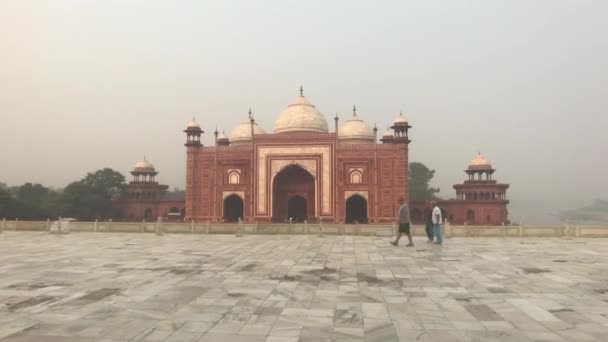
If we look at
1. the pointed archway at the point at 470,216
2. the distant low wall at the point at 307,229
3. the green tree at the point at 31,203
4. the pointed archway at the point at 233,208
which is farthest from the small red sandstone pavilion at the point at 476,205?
the green tree at the point at 31,203

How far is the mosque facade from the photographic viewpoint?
94.6ft

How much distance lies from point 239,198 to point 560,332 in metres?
28.7

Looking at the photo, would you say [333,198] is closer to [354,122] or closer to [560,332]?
[354,122]

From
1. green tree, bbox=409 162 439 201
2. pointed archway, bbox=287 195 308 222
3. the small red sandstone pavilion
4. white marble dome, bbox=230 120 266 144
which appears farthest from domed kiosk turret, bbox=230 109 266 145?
green tree, bbox=409 162 439 201

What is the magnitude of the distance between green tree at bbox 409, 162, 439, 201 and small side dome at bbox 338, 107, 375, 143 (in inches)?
774

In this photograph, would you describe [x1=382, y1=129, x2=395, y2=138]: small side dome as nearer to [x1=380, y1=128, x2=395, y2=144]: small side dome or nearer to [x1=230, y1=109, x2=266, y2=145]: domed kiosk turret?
[x1=380, y1=128, x2=395, y2=144]: small side dome

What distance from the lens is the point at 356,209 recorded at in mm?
32031

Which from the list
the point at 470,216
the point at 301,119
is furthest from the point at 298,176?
the point at 470,216

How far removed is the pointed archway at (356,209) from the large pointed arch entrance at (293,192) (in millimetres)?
2774

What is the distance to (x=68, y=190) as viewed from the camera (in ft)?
124

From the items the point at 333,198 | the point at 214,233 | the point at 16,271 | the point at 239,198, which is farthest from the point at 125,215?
the point at 16,271

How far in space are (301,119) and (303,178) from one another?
4.39 meters

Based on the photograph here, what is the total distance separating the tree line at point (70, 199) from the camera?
105ft

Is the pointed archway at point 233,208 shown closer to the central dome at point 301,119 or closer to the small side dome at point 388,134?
the central dome at point 301,119
